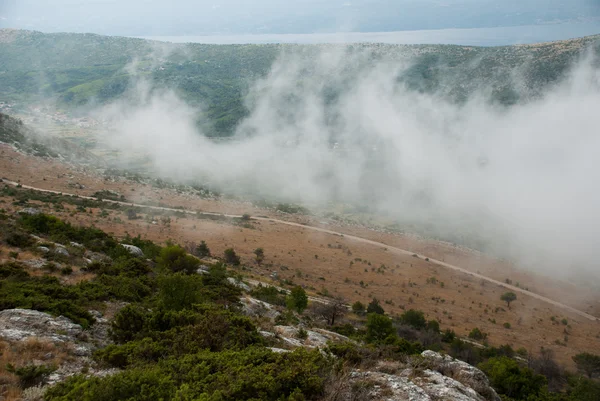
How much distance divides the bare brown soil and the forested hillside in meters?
62.0

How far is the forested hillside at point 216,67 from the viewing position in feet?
334

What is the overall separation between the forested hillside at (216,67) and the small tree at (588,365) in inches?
3561

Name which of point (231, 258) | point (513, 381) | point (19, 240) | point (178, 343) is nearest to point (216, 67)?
point (231, 258)

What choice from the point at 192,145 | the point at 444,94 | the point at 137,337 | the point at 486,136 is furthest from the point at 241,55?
the point at 137,337

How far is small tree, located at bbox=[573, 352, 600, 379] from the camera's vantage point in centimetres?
2398

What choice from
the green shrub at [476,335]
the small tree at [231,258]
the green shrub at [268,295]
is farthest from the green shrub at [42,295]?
the green shrub at [476,335]

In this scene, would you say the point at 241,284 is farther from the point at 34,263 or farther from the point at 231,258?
the point at 34,263

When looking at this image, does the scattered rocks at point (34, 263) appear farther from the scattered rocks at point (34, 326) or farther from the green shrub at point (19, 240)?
the scattered rocks at point (34, 326)

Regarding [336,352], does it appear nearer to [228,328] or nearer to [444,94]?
[228,328]

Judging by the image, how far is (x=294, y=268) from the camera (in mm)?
34188

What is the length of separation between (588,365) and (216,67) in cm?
13672

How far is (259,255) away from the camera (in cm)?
3469

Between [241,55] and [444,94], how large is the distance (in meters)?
75.5

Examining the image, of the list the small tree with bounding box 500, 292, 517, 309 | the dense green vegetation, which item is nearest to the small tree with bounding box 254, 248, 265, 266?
the dense green vegetation
